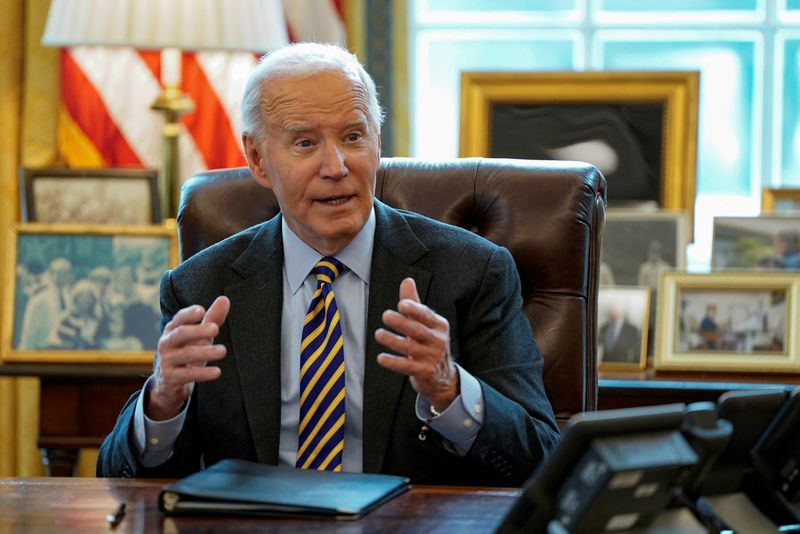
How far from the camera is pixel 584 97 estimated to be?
139 inches

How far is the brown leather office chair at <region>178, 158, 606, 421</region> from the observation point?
2.26m

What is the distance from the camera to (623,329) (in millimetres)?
3045

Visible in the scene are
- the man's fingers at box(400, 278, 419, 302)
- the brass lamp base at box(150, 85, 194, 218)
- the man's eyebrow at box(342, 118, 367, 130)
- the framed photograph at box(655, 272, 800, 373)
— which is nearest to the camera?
the man's fingers at box(400, 278, 419, 302)

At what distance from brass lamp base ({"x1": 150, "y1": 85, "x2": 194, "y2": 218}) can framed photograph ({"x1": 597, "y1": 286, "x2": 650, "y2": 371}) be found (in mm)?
1186

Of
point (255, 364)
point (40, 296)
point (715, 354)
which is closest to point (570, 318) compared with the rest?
point (255, 364)

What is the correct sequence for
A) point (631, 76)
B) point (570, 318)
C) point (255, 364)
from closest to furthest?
point (255, 364) < point (570, 318) < point (631, 76)

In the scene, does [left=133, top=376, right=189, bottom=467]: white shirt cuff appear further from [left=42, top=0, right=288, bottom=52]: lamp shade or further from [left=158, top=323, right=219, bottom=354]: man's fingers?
[left=42, top=0, right=288, bottom=52]: lamp shade

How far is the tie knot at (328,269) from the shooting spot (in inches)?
83.1

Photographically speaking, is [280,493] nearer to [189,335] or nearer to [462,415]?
[189,335]

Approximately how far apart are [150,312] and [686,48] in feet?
6.14

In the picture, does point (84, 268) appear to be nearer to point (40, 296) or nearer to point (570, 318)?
point (40, 296)

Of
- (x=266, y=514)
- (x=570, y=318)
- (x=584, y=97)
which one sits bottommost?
(x=266, y=514)

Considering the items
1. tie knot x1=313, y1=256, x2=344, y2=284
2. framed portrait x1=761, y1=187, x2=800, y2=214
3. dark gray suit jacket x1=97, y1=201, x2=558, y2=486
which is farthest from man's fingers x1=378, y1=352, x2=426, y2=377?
framed portrait x1=761, y1=187, x2=800, y2=214

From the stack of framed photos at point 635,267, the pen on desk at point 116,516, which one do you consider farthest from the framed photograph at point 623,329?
the pen on desk at point 116,516
